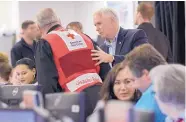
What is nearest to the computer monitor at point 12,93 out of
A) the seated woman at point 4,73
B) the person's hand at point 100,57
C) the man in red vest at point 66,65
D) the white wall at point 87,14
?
the man in red vest at point 66,65

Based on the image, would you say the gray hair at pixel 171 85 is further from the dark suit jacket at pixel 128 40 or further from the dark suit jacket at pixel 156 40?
the dark suit jacket at pixel 156 40

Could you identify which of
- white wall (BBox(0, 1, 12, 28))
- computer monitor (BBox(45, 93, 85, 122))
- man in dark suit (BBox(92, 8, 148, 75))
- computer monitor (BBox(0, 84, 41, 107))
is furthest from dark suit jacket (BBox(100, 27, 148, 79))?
white wall (BBox(0, 1, 12, 28))

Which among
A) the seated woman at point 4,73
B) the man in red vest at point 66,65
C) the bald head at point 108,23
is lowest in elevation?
the seated woman at point 4,73

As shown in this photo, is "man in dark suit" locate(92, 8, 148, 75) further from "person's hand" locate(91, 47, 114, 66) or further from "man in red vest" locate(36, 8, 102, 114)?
"man in red vest" locate(36, 8, 102, 114)

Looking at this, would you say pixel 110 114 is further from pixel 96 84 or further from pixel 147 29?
pixel 147 29

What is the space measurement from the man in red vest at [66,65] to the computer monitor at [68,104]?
1.46m

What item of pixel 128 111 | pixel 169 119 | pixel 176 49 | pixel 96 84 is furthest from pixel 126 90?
pixel 176 49

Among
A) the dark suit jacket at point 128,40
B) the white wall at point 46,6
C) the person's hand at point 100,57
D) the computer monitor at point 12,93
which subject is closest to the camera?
the computer monitor at point 12,93

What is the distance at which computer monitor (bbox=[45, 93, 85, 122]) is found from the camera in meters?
1.78

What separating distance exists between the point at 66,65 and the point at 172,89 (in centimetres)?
152

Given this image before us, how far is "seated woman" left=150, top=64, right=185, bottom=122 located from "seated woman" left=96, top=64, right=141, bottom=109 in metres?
1.02

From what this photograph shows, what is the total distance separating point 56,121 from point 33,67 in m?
2.76

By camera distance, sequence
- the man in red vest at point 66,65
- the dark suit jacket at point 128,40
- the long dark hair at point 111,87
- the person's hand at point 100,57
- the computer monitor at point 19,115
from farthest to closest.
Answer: the dark suit jacket at point 128,40 → the person's hand at point 100,57 → the man in red vest at point 66,65 → the long dark hair at point 111,87 → the computer monitor at point 19,115

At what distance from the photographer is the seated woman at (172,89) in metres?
2.04
